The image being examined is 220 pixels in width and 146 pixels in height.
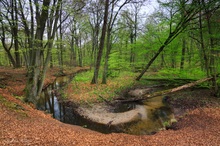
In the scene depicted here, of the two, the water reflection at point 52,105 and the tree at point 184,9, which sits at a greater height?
the tree at point 184,9

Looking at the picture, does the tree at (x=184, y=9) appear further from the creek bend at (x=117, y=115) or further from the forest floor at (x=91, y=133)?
the creek bend at (x=117, y=115)

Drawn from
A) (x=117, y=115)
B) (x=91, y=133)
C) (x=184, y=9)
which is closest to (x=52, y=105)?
(x=117, y=115)

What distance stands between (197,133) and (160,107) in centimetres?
414

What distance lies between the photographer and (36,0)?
25.0 feet

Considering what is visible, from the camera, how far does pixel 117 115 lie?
28.7ft

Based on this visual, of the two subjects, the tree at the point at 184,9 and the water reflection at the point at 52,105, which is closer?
the tree at the point at 184,9

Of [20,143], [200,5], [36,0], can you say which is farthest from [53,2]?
[200,5]

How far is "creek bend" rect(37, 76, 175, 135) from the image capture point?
7359mm

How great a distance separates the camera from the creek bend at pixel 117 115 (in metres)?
7.36

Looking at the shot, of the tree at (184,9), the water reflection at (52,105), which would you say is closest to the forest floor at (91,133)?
the water reflection at (52,105)

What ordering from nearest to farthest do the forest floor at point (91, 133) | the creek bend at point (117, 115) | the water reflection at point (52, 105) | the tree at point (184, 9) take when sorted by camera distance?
1. the forest floor at point (91, 133)
2. the creek bend at point (117, 115)
3. the tree at point (184, 9)
4. the water reflection at point (52, 105)

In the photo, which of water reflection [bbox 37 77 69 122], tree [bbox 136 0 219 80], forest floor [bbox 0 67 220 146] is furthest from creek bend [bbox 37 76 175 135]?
tree [bbox 136 0 219 80]

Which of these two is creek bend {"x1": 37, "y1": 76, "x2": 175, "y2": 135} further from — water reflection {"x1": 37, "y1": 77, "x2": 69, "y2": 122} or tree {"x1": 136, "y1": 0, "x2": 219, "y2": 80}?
tree {"x1": 136, "y1": 0, "x2": 219, "y2": 80}

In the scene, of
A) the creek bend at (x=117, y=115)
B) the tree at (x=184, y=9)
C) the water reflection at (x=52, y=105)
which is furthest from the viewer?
the water reflection at (x=52, y=105)
